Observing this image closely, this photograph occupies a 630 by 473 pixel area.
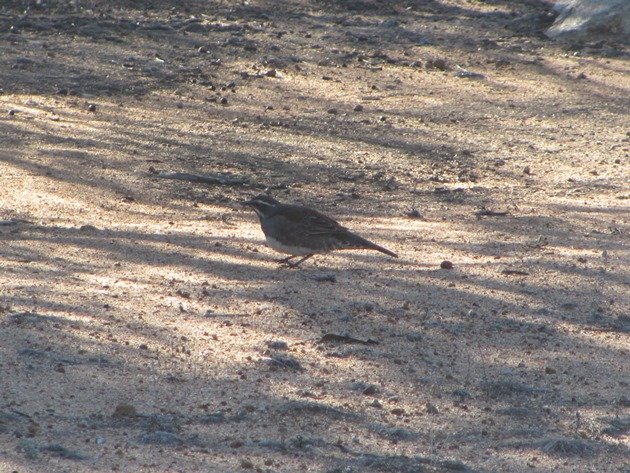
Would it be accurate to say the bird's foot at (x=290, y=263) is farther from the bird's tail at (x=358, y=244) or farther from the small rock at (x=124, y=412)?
the small rock at (x=124, y=412)

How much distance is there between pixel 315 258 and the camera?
8484mm

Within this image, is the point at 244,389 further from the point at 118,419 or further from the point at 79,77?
the point at 79,77

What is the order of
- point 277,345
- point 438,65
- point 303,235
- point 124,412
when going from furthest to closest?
1. point 438,65
2. point 303,235
3. point 277,345
4. point 124,412

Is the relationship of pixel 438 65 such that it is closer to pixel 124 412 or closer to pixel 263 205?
pixel 263 205

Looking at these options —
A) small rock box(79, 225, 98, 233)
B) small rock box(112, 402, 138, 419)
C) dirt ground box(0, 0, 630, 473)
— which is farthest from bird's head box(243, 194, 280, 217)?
small rock box(112, 402, 138, 419)

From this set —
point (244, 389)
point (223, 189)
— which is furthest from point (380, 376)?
point (223, 189)

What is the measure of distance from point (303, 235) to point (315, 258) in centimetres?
68

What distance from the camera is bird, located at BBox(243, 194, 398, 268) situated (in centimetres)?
782

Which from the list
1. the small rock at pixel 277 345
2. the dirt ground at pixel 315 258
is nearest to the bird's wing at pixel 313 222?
the dirt ground at pixel 315 258

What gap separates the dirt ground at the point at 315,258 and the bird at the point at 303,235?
5.9 inches

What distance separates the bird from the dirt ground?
5.9 inches

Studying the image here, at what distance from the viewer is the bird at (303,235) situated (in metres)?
7.82

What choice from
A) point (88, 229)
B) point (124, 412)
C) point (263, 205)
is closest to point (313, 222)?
point (263, 205)

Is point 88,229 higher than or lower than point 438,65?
lower
